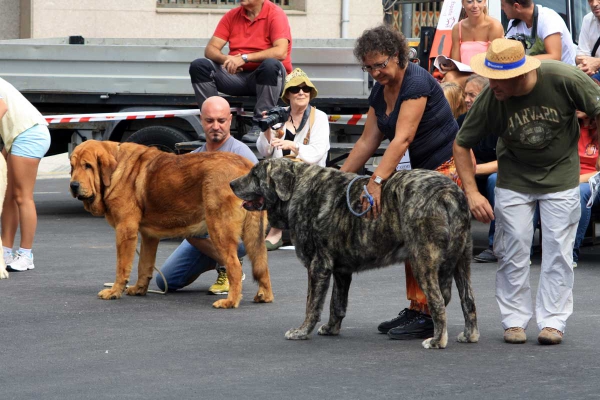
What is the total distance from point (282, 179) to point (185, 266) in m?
2.17

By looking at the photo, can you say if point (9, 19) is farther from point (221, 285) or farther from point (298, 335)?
point (298, 335)

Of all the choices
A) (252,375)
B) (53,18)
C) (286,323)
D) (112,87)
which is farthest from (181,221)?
(53,18)

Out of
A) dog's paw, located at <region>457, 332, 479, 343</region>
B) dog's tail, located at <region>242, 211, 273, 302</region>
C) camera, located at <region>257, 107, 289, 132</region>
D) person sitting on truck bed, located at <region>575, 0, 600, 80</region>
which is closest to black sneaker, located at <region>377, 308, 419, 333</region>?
dog's paw, located at <region>457, 332, 479, 343</region>

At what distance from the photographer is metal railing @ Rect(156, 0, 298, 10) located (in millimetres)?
25028

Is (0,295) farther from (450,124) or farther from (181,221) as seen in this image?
(450,124)

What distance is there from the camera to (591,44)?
11.3 meters

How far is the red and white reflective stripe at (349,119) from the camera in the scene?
12828 mm

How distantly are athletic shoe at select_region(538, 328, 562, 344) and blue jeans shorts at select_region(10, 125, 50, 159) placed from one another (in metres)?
5.08

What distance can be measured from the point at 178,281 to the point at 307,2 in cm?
1709

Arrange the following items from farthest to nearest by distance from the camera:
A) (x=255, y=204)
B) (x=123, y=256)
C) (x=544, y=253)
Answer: (x=123, y=256)
(x=255, y=204)
(x=544, y=253)

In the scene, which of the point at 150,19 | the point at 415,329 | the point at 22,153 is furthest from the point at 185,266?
the point at 150,19

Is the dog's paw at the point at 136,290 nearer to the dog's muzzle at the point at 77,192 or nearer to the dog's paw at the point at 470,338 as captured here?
the dog's muzzle at the point at 77,192

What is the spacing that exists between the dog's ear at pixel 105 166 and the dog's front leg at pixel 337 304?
91.2 inches

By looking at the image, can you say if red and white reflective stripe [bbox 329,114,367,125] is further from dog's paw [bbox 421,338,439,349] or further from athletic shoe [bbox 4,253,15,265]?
dog's paw [bbox 421,338,439,349]
